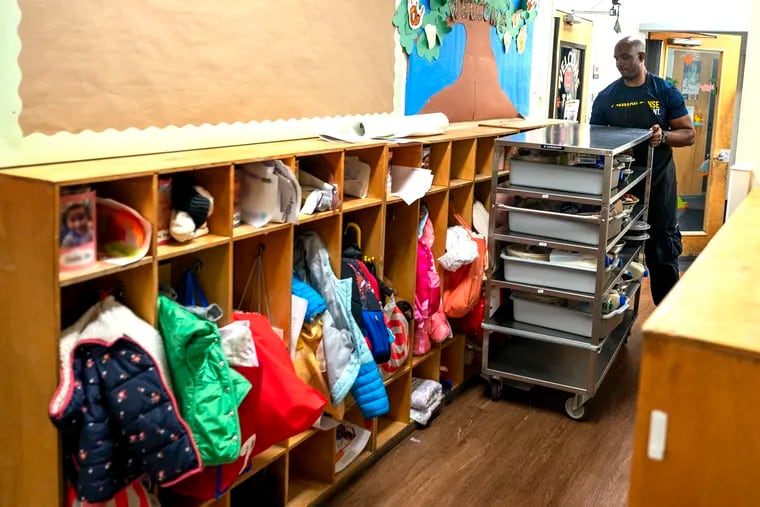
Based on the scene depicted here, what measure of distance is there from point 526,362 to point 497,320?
30 cm

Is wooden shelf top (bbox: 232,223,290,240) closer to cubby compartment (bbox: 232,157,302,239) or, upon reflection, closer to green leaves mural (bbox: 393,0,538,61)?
cubby compartment (bbox: 232,157,302,239)

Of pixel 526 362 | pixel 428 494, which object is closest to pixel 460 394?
pixel 526 362

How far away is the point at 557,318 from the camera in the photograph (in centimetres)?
363

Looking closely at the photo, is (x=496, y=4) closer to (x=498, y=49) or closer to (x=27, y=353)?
(x=498, y=49)

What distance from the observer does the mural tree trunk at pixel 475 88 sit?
13.2ft

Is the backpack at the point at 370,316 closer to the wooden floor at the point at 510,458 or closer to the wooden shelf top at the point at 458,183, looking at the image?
the wooden floor at the point at 510,458

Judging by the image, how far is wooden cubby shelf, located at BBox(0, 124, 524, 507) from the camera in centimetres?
183

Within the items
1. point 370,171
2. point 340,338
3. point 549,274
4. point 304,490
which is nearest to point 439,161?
point 370,171

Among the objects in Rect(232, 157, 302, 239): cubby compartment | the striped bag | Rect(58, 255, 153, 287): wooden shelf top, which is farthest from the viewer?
Rect(232, 157, 302, 239): cubby compartment

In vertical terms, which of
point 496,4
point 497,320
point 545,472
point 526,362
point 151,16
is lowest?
point 545,472

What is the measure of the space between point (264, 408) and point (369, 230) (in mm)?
999

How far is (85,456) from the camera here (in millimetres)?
1812

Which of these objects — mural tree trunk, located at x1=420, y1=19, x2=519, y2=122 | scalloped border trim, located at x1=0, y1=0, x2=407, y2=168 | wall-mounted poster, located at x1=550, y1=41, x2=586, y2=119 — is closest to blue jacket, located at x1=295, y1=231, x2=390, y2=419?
scalloped border trim, located at x1=0, y1=0, x2=407, y2=168

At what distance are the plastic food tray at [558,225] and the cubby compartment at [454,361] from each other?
0.67m
